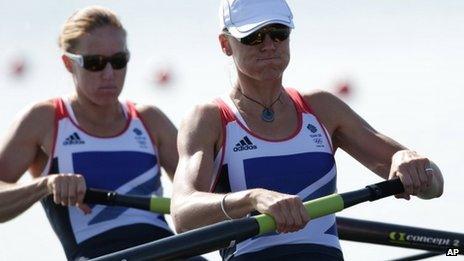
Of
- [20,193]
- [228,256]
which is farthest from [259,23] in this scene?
[20,193]

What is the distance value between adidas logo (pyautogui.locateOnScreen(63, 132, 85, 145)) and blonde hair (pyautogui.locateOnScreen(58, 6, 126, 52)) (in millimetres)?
565

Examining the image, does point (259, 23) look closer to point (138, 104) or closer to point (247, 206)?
point (247, 206)

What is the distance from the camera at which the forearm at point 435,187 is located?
6.20 meters

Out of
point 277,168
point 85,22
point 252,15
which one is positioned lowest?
point 277,168

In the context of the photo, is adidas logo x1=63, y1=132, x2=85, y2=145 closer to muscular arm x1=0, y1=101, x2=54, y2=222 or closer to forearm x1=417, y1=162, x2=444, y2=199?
muscular arm x1=0, y1=101, x2=54, y2=222

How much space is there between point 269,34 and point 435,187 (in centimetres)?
105

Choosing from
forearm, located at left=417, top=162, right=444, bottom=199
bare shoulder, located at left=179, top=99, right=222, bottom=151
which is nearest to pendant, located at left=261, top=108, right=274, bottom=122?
bare shoulder, located at left=179, top=99, right=222, bottom=151

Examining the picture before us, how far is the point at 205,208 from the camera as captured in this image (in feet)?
19.1

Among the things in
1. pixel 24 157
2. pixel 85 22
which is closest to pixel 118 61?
pixel 85 22

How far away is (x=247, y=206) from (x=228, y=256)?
65cm

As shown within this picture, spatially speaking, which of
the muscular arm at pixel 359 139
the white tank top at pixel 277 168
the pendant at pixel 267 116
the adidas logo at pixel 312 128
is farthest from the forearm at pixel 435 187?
the pendant at pixel 267 116

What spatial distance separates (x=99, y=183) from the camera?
26.2ft

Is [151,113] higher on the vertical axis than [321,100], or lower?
lower

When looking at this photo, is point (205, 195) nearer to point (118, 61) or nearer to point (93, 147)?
point (93, 147)
